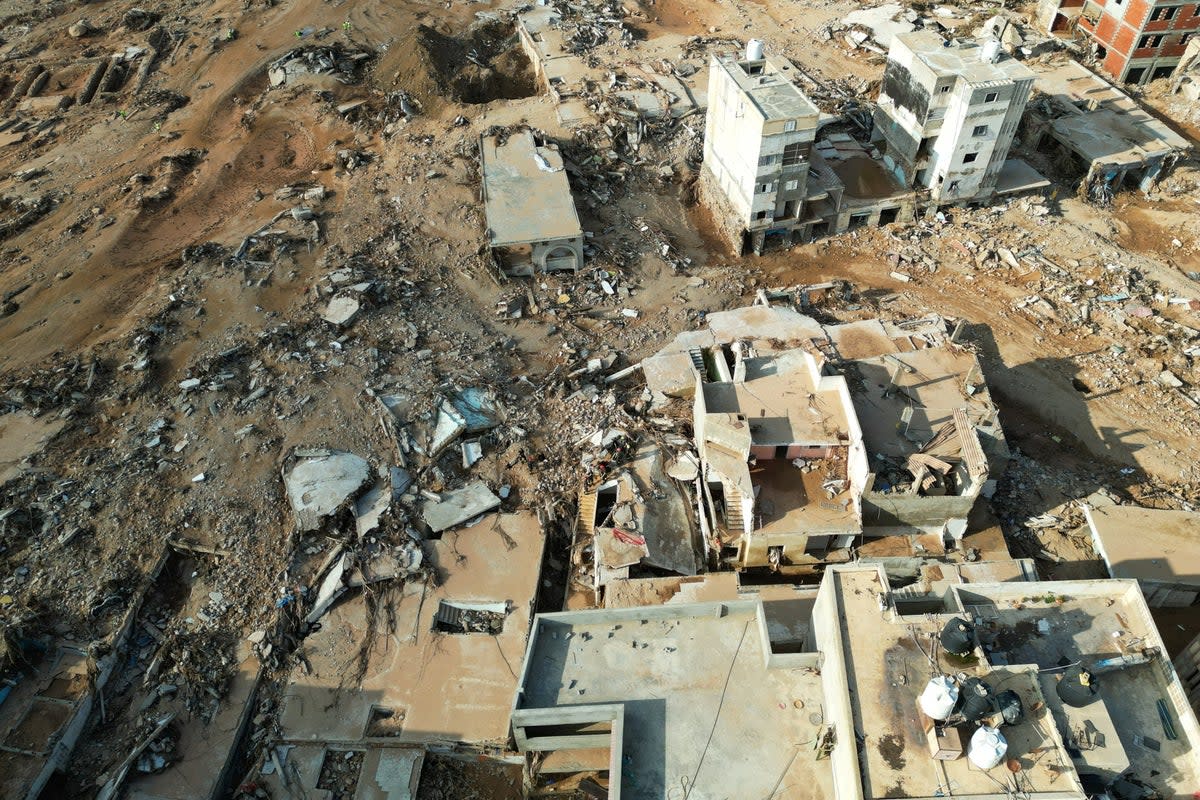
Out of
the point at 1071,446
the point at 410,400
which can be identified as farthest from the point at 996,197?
→ the point at 410,400

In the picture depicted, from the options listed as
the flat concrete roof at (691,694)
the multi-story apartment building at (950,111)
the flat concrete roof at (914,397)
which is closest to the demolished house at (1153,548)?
the flat concrete roof at (914,397)

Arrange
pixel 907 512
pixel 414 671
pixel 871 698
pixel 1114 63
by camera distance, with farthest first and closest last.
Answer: pixel 1114 63 < pixel 907 512 < pixel 414 671 < pixel 871 698

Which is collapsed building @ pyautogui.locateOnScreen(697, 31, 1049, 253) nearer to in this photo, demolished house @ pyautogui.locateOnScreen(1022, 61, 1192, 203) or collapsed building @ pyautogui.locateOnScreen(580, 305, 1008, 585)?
demolished house @ pyautogui.locateOnScreen(1022, 61, 1192, 203)

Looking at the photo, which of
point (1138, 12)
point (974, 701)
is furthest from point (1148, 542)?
point (1138, 12)

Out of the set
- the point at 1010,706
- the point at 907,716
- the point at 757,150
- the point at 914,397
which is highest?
the point at 1010,706

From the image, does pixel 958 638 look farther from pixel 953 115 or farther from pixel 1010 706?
pixel 953 115

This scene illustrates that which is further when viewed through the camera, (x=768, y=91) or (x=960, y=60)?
(x=960, y=60)

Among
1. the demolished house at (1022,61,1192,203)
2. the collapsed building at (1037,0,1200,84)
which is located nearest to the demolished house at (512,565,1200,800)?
the demolished house at (1022,61,1192,203)
